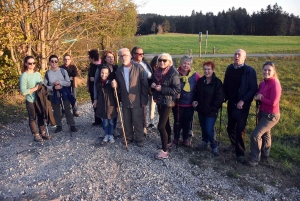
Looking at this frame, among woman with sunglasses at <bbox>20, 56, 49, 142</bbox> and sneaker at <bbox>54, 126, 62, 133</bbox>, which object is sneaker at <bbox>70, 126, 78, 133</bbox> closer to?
sneaker at <bbox>54, 126, 62, 133</bbox>

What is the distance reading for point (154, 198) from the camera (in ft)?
13.6

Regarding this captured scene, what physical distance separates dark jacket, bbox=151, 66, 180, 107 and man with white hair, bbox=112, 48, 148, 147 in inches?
21.9

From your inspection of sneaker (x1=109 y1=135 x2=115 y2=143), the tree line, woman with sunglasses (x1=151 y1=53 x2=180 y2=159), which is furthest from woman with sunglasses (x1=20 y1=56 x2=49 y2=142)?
the tree line

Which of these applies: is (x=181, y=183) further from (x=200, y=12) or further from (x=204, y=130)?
(x=200, y=12)

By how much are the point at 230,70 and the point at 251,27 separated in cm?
7125

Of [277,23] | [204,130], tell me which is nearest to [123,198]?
[204,130]

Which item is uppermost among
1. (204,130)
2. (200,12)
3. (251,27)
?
(200,12)

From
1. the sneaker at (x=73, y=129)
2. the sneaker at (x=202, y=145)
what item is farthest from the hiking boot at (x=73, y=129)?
the sneaker at (x=202, y=145)

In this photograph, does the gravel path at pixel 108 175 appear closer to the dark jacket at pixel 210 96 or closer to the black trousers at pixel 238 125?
the black trousers at pixel 238 125

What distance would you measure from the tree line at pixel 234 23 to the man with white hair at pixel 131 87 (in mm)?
55882

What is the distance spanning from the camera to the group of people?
4965 mm

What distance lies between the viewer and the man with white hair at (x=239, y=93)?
16.2ft

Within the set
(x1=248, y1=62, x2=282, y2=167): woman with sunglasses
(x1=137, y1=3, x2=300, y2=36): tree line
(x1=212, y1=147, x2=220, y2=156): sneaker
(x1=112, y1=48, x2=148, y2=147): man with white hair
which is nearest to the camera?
(x1=248, y1=62, x2=282, y2=167): woman with sunglasses

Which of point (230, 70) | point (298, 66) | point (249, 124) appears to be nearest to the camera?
point (230, 70)
